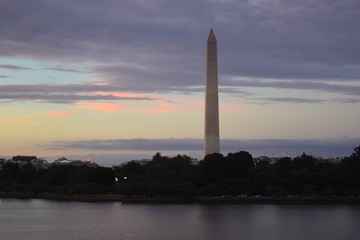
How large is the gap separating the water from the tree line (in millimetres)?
4922

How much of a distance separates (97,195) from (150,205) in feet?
27.5

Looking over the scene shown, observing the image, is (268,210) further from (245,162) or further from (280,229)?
(245,162)

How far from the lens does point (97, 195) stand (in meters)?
55.9

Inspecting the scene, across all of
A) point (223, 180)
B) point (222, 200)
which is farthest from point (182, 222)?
point (223, 180)

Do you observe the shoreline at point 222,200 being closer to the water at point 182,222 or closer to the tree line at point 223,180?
the tree line at point 223,180

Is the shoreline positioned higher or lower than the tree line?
lower

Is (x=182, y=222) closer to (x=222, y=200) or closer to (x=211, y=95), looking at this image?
(x=222, y=200)

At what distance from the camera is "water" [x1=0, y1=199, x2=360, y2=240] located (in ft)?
105

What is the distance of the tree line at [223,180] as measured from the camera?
52.3 metres

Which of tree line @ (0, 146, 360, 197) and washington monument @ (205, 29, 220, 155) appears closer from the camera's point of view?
tree line @ (0, 146, 360, 197)

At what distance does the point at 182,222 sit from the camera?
36438mm

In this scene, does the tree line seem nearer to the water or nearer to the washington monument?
the washington monument

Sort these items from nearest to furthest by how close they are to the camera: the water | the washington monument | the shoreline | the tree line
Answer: the water < the shoreline < the tree line < the washington monument

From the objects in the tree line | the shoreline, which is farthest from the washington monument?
the shoreline
